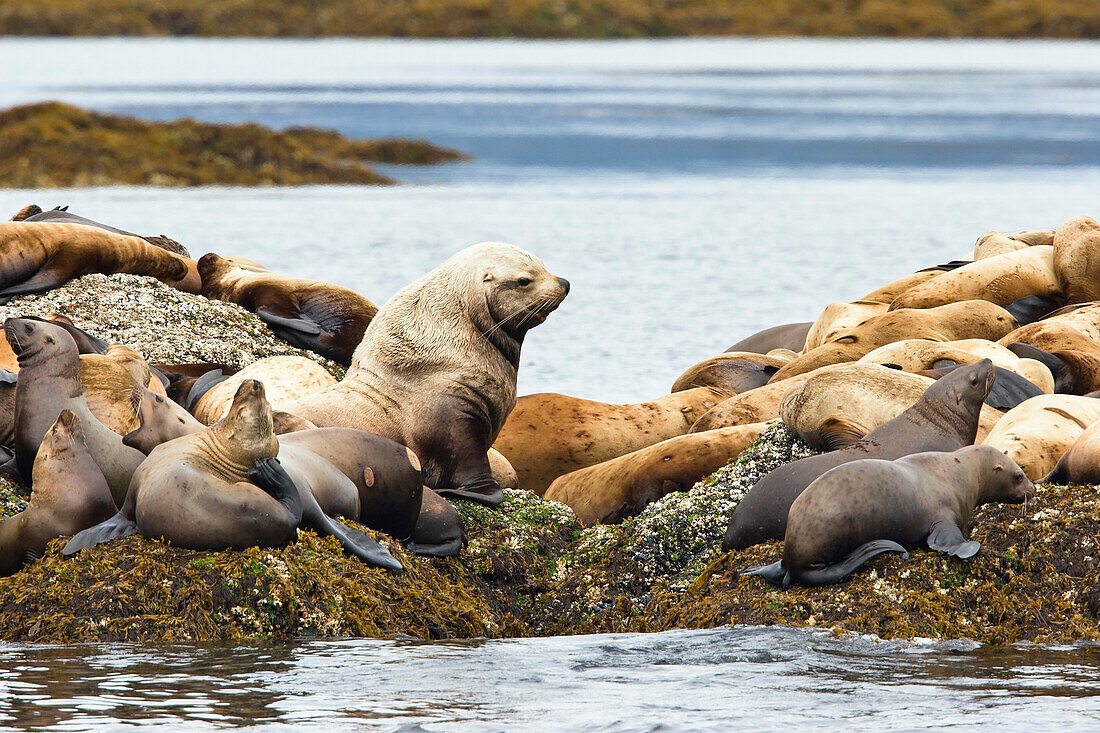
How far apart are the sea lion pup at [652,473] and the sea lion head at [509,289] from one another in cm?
94

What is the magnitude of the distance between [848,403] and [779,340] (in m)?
5.06

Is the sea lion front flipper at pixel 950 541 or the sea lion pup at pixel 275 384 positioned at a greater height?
the sea lion pup at pixel 275 384

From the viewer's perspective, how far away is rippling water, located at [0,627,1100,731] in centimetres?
384

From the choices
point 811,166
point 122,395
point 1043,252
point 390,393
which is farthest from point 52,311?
point 811,166

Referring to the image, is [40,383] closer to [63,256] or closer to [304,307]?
[63,256]

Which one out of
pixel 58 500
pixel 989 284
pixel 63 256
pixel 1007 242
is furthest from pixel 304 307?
pixel 1007 242

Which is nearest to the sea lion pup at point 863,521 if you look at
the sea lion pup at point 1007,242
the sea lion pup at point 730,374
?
the sea lion pup at point 730,374

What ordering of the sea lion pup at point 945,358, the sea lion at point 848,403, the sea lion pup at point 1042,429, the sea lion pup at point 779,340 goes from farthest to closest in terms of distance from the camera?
1. the sea lion pup at point 779,340
2. the sea lion pup at point 945,358
3. the sea lion at point 848,403
4. the sea lion pup at point 1042,429

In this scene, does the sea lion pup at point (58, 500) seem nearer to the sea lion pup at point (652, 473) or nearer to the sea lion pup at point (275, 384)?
the sea lion pup at point (275, 384)

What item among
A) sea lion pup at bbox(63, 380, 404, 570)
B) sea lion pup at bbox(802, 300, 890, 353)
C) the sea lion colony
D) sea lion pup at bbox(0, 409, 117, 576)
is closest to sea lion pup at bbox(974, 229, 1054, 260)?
the sea lion colony

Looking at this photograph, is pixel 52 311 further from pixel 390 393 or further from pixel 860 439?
pixel 860 439

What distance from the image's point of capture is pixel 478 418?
6895 mm

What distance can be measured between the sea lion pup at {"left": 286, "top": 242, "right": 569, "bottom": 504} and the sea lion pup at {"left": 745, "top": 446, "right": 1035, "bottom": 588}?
1.93m

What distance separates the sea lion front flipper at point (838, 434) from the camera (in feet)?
21.4
